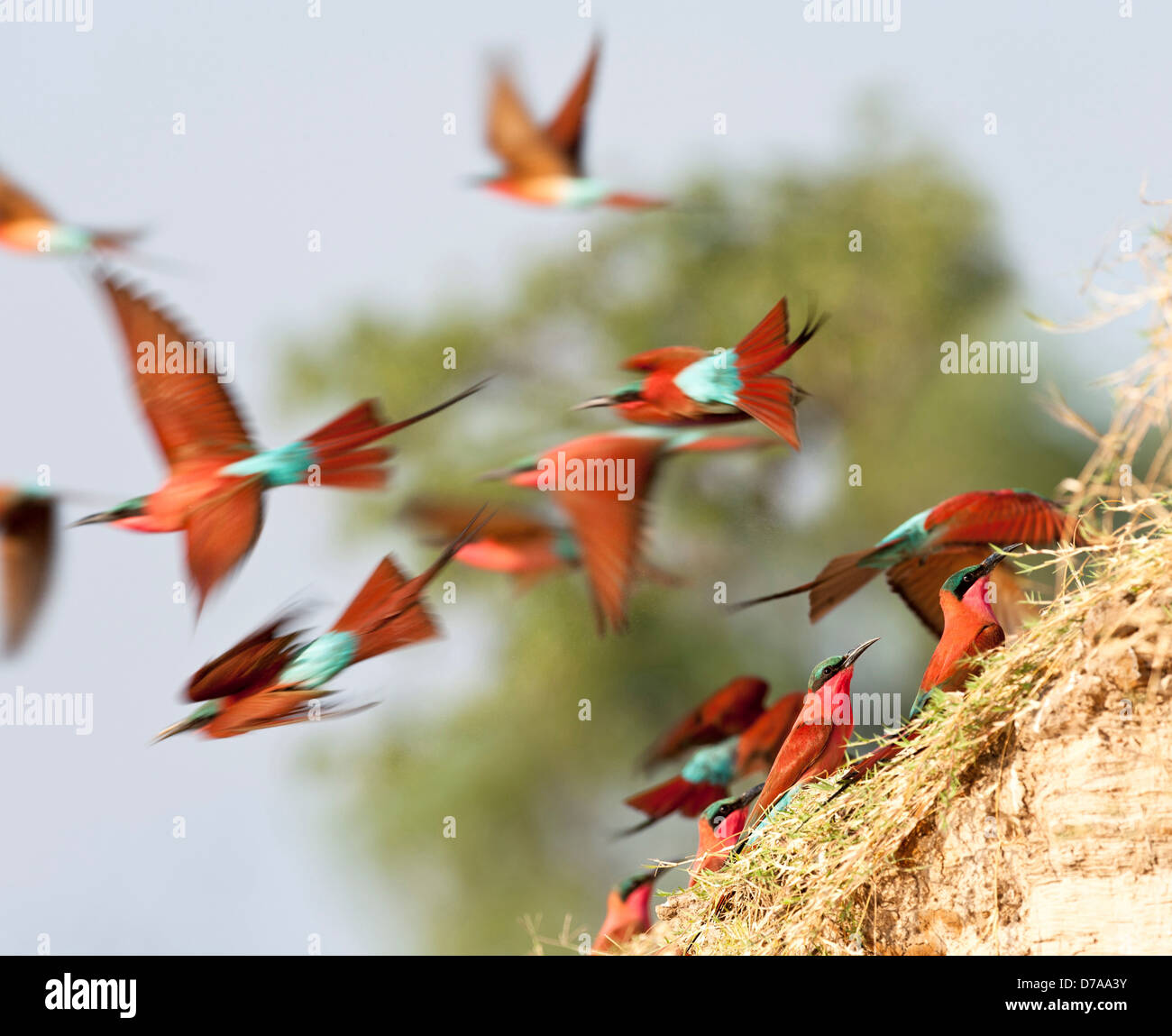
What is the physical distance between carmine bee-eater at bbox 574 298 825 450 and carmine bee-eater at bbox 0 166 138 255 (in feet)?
4.60

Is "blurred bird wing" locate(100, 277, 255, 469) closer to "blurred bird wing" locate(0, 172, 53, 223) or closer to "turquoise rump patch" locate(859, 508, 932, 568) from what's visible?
"blurred bird wing" locate(0, 172, 53, 223)

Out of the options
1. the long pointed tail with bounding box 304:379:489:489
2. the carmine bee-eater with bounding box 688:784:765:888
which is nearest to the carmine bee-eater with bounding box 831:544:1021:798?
the carmine bee-eater with bounding box 688:784:765:888

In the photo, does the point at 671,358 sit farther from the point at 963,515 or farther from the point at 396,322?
the point at 396,322

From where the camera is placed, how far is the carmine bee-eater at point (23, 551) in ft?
9.46

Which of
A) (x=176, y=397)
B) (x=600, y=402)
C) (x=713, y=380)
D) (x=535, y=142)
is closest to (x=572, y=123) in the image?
(x=535, y=142)

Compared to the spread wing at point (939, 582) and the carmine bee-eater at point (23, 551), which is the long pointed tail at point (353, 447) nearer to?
the carmine bee-eater at point (23, 551)

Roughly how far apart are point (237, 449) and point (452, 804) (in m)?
1.18

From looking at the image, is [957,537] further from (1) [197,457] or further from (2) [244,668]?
(1) [197,457]

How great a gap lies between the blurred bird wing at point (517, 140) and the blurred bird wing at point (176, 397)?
3.37 ft

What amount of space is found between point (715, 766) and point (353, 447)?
1.15 meters

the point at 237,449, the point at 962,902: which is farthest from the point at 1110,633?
the point at 237,449

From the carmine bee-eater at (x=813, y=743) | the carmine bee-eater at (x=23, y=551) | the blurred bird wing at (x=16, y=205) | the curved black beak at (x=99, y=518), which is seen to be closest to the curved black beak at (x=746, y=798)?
the carmine bee-eater at (x=813, y=743)

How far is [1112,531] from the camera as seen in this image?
0.90 metres

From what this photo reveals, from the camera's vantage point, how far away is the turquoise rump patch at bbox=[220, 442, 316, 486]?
267 cm
